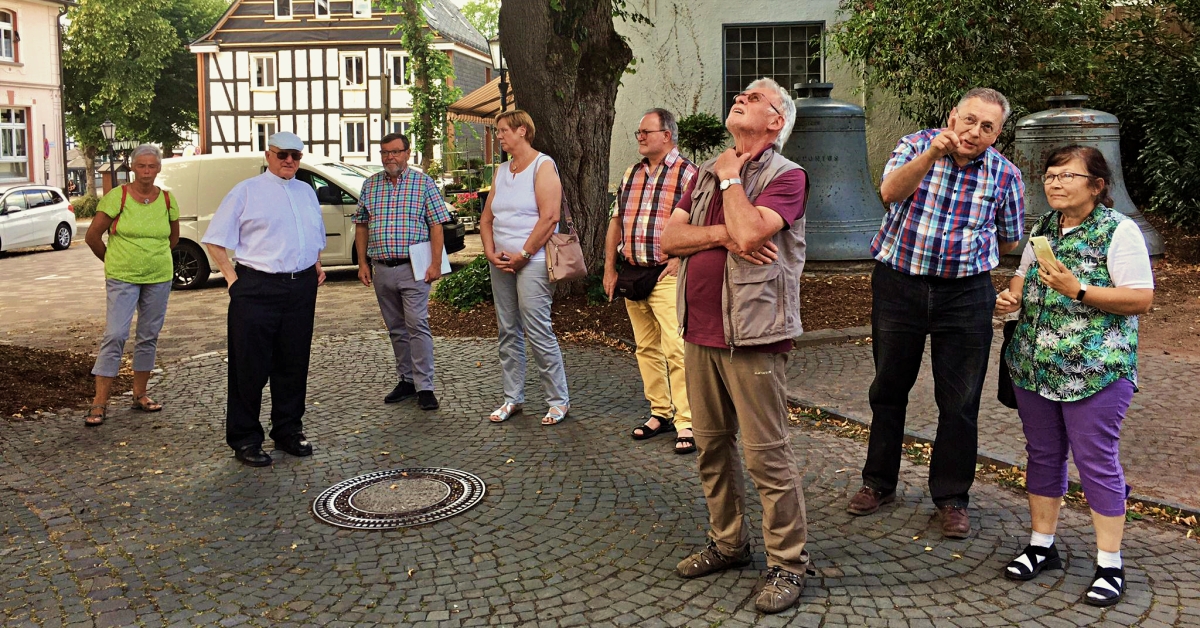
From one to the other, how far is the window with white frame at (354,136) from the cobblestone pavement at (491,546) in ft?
142

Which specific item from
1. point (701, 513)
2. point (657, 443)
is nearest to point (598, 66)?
point (657, 443)

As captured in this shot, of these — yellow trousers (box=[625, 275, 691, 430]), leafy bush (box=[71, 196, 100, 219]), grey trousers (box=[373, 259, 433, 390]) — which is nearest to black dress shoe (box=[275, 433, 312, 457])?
→ grey trousers (box=[373, 259, 433, 390])

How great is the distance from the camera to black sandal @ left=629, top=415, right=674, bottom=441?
6202 mm

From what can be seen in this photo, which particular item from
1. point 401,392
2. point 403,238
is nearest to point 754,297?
point 403,238

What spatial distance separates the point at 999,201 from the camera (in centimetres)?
442

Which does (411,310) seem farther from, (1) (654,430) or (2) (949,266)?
(2) (949,266)

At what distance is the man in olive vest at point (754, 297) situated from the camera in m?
3.77

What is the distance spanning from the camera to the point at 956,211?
438cm

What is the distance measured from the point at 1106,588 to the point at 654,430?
2.85 metres

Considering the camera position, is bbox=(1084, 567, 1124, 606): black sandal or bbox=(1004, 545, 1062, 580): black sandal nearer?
bbox=(1084, 567, 1124, 606): black sandal

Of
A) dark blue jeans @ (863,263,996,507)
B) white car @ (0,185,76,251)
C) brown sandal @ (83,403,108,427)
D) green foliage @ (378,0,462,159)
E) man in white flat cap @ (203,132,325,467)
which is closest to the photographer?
dark blue jeans @ (863,263,996,507)

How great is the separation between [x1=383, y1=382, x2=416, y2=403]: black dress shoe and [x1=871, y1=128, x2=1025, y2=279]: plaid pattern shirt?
13.2 ft

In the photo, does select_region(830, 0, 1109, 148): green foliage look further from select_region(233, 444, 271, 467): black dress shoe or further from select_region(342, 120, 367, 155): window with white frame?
select_region(342, 120, 367, 155): window with white frame

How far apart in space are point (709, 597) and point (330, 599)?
1.43 metres
